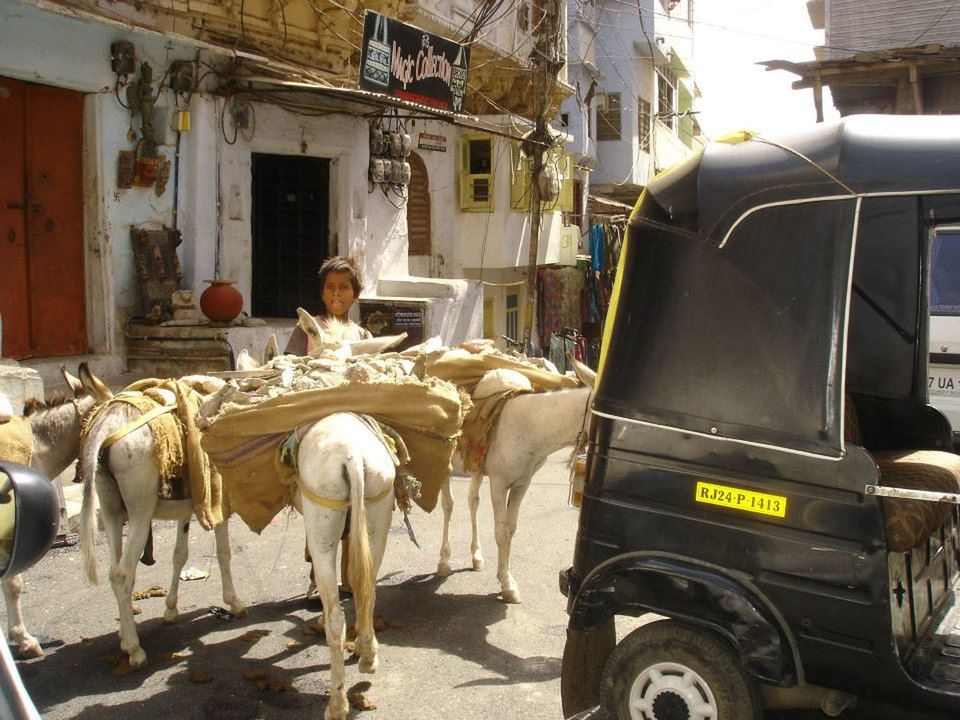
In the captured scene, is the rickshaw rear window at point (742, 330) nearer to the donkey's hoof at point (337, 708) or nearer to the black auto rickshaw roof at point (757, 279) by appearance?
the black auto rickshaw roof at point (757, 279)

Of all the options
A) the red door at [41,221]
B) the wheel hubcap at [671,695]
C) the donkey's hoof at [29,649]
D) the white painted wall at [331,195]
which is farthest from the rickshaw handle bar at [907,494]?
the white painted wall at [331,195]

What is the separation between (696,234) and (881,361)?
190cm

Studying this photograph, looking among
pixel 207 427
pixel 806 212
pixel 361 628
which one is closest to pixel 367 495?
pixel 361 628

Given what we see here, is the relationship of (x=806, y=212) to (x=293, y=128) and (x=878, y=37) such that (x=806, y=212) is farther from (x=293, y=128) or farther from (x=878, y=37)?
(x=878, y=37)

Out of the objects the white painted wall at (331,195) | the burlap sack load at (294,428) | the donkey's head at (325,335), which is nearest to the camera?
the burlap sack load at (294,428)

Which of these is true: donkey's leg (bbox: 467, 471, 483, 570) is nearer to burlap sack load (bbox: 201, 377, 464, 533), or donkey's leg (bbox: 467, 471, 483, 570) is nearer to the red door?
burlap sack load (bbox: 201, 377, 464, 533)

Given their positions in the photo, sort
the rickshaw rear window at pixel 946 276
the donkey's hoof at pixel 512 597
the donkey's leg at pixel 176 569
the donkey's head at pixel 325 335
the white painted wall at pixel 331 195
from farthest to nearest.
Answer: the white painted wall at pixel 331 195 < the rickshaw rear window at pixel 946 276 < the donkey's hoof at pixel 512 597 < the donkey's leg at pixel 176 569 < the donkey's head at pixel 325 335

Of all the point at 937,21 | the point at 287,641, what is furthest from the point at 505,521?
the point at 937,21

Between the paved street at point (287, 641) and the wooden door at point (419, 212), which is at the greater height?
the wooden door at point (419, 212)

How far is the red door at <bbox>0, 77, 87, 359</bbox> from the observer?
9031 millimetres

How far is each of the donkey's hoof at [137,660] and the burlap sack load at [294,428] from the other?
2.89ft

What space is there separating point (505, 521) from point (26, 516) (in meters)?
4.05

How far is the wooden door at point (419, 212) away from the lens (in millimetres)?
17000

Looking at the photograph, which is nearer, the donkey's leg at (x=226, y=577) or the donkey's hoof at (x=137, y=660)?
the donkey's hoof at (x=137, y=660)
